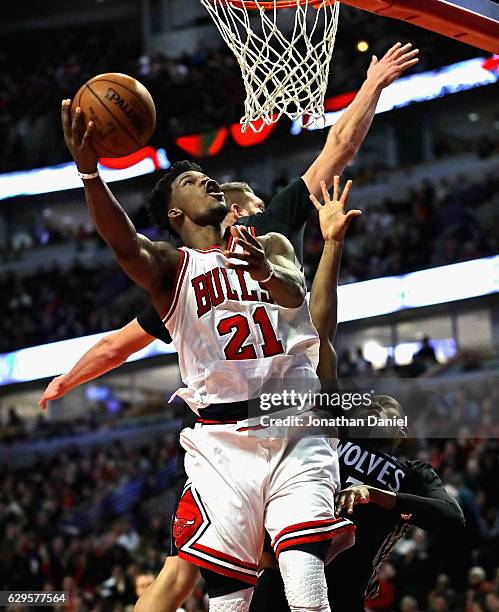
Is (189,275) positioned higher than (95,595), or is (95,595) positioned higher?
(189,275)

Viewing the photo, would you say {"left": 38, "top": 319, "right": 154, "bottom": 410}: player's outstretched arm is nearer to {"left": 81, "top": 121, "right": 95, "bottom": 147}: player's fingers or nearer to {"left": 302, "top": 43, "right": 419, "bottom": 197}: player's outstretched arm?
{"left": 302, "top": 43, "right": 419, "bottom": 197}: player's outstretched arm

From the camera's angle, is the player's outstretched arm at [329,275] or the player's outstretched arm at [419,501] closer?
the player's outstretched arm at [419,501]

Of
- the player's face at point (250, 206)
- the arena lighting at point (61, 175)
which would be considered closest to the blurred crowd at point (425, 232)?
the arena lighting at point (61, 175)

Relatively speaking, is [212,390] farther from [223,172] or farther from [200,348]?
[223,172]

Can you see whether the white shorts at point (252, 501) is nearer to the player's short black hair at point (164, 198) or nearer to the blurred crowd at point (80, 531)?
the player's short black hair at point (164, 198)

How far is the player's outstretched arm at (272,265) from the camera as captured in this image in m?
3.38

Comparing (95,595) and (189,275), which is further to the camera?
(95,595)

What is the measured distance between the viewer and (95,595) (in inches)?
449

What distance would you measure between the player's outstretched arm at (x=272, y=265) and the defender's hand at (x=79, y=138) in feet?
1.87

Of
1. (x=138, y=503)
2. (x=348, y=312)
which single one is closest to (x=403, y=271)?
(x=348, y=312)

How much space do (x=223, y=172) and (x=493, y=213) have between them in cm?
686

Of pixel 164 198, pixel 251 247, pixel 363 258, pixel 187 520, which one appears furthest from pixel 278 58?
pixel 363 258

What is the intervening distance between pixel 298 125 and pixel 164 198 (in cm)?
1621

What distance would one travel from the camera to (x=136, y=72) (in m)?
22.1
